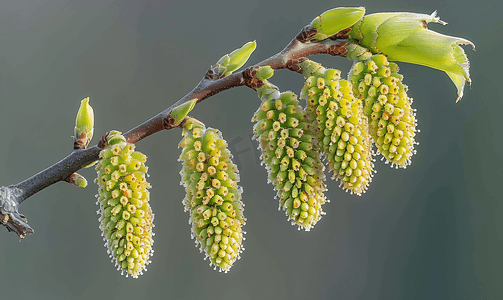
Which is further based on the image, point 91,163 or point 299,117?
point 91,163

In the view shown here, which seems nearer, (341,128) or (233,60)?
(341,128)

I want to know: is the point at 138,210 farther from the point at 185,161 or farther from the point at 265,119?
the point at 265,119

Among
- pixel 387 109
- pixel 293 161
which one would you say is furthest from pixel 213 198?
pixel 387 109

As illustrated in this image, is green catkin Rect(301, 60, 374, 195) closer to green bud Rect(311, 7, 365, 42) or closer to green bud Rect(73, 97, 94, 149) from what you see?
green bud Rect(311, 7, 365, 42)

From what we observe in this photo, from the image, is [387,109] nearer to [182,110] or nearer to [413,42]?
[413,42]

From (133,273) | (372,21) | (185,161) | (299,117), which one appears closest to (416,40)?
(372,21)

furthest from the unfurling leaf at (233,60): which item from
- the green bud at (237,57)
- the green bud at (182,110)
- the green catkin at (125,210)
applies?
the green catkin at (125,210)
